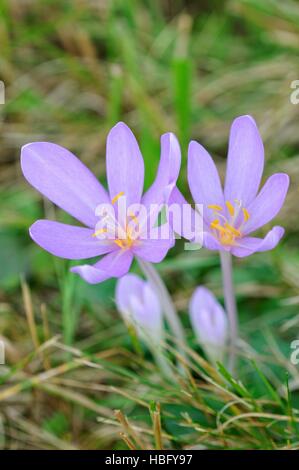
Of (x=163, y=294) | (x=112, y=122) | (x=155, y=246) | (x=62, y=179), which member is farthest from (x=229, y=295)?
(x=112, y=122)

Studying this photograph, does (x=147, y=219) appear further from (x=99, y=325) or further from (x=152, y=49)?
(x=152, y=49)

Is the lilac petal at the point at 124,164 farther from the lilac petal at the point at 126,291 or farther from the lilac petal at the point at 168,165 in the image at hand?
the lilac petal at the point at 126,291

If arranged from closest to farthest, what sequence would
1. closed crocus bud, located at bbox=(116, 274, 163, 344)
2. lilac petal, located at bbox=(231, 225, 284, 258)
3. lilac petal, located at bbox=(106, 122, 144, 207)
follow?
lilac petal, located at bbox=(231, 225, 284, 258)
lilac petal, located at bbox=(106, 122, 144, 207)
closed crocus bud, located at bbox=(116, 274, 163, 344)

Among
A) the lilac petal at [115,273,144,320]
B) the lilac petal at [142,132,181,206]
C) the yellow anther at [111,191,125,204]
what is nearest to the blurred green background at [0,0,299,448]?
the lilac petal at [115,273,144,320]

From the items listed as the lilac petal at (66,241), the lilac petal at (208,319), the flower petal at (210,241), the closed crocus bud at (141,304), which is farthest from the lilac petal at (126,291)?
the flower petal at (210,241)

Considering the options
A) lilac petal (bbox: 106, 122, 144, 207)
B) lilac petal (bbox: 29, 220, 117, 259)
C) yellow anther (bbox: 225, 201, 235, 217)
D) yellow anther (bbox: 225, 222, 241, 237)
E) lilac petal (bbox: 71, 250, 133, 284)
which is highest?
lilac petal (bbox: 106, 122, 144, 207)

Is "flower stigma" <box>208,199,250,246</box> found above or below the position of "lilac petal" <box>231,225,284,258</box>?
above

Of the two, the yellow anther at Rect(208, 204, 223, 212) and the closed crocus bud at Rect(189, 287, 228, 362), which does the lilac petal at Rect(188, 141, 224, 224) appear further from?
the closed crocus bud at Rect(189, 287, 228, 362)
